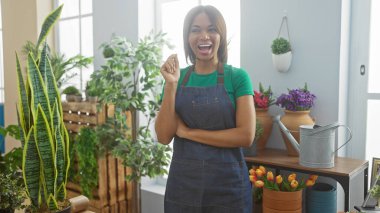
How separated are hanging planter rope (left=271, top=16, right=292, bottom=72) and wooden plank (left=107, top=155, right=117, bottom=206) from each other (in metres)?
1.76

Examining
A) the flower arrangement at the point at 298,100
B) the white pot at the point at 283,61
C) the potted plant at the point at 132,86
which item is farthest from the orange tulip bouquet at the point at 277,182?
the potted plant at the point at 132,86

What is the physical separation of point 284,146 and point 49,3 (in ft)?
11.4

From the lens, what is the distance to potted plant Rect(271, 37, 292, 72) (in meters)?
2.26

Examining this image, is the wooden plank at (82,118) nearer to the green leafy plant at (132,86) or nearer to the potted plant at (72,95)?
the potted plant at (72,95)

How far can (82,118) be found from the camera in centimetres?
333

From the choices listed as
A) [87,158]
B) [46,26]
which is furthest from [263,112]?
[87,158]

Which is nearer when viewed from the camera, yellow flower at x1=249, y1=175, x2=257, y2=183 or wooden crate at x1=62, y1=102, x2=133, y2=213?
yellow flower at x1=249, y1=175, x2=257, y2=183

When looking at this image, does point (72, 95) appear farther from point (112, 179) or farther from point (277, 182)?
point (277, 182)

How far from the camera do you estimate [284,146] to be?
2381 millimetres

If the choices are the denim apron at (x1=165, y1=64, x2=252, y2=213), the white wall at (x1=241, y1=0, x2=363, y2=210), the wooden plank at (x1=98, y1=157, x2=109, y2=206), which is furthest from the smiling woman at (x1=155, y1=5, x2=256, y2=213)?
the wooden plank at (x1=98, y1=157, x2=109, y2=206)

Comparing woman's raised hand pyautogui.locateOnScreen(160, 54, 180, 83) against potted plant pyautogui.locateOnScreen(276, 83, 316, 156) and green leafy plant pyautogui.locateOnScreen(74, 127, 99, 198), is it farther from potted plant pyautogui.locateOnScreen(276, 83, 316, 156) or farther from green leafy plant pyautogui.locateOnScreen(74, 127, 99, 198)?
green leafy plant pyautogui.locateOnScreen(74, 127, 99, 198)

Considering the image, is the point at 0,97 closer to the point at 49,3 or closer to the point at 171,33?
the point at 49,3

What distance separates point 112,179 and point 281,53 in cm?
193

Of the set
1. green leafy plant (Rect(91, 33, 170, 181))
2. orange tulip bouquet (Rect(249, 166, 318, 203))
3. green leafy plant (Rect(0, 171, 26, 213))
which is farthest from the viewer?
green leafy plant (Rect(91, 33, 170, 181))
